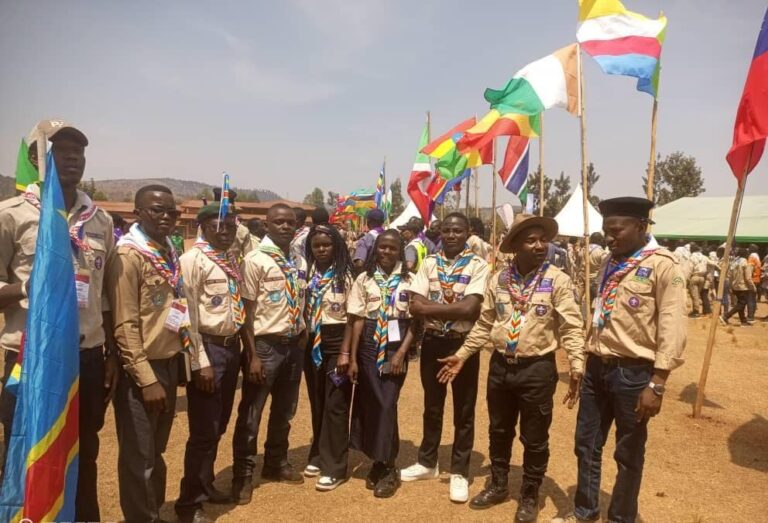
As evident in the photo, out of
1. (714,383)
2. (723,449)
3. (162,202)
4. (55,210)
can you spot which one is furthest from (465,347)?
(714,383)

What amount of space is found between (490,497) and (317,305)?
1.97 meters

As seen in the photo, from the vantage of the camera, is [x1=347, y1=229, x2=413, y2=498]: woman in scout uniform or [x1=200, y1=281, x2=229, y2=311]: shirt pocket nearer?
[x1=200, y1=281, x2=229, y2=311]: shirt pocket

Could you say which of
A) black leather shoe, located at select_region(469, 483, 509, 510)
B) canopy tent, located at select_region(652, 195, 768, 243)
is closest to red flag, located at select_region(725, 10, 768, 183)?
black leather shoe, located at select_region(469, 483, 509, 510)

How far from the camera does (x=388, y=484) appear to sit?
379 cm

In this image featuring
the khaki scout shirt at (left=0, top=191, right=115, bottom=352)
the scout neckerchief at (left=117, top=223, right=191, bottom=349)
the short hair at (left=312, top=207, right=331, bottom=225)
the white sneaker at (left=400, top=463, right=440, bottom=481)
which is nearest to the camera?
the khaki scout shirt at (left=0, top=191, right=115, bottom=352)

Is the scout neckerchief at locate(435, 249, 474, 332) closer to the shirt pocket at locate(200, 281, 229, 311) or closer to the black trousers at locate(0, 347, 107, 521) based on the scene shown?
the shirt pocket at locate(200, 281, 229, 311)

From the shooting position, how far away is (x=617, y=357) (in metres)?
3.06

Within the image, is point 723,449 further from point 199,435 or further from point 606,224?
point 199,435

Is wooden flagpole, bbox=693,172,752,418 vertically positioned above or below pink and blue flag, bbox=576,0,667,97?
below

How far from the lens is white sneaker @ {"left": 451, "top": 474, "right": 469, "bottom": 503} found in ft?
12.1

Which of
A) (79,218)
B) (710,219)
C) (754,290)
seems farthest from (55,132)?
(710,219)

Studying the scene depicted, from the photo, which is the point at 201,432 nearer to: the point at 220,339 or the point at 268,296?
the point at 220,339

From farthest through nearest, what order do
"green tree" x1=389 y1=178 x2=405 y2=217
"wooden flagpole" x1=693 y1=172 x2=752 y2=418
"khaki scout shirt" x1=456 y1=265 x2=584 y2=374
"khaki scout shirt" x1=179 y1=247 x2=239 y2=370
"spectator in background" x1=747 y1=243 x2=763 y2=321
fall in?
"green tree" x1=389 y1=178 x2=405 y2=217 → "spectator in background" x1=747 y1=243 x2=763 y2=321 → "wooden flagpole" x1=693 y1=172 x2=752 y2=418 → "khaki scout shirt" x1=456 y1=265 x2=584 y2=374 → "khaki scout shirt" x1=179 y1=247 x2=239 y2=370

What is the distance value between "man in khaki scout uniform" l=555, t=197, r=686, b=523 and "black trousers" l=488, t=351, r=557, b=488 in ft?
1.14
